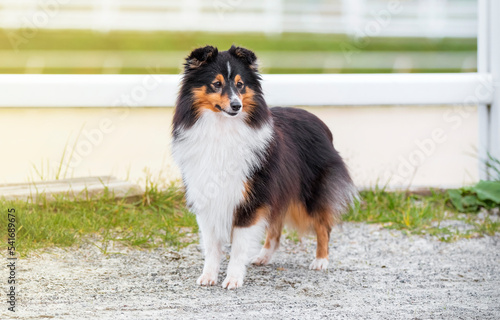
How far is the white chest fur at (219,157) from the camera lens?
332cm

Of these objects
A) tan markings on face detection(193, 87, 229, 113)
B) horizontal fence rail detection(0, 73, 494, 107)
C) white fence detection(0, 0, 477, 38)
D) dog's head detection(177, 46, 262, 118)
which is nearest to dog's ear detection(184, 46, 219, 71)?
dog's head detection(177, 46, 262, 118)

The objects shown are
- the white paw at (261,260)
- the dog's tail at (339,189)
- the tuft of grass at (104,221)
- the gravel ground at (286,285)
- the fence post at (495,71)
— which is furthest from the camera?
the fence post at (495,71)

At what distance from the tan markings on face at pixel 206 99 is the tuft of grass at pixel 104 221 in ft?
4.36

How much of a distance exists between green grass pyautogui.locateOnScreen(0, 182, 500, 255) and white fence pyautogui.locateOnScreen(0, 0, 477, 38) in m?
1.66

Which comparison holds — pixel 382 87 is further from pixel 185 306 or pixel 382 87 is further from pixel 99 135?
pixel 185 306

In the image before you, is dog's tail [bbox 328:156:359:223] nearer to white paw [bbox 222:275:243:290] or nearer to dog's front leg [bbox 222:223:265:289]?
dog's front leg [bbox 222:223:265:289]

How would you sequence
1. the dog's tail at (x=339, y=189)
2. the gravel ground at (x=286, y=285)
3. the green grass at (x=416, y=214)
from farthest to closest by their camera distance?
the green grass at (x=416, y=214) → the dog's tail at (x=339, y=189) → the gravel ground at (x=286, y=285)

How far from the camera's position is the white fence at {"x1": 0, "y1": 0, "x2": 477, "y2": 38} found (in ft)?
18.7

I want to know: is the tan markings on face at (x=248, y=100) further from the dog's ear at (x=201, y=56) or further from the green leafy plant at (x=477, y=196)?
the green leafy plant at (x=477, y=196)

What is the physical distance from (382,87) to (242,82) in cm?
280

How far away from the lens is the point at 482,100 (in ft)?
19.3

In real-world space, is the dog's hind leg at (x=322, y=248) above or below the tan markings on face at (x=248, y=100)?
below

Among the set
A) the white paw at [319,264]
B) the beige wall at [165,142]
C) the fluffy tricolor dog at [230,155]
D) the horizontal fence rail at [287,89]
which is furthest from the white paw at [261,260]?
the horizontal fence rail at [287,89]

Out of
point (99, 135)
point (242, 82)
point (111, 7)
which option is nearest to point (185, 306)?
point (242, 82)
